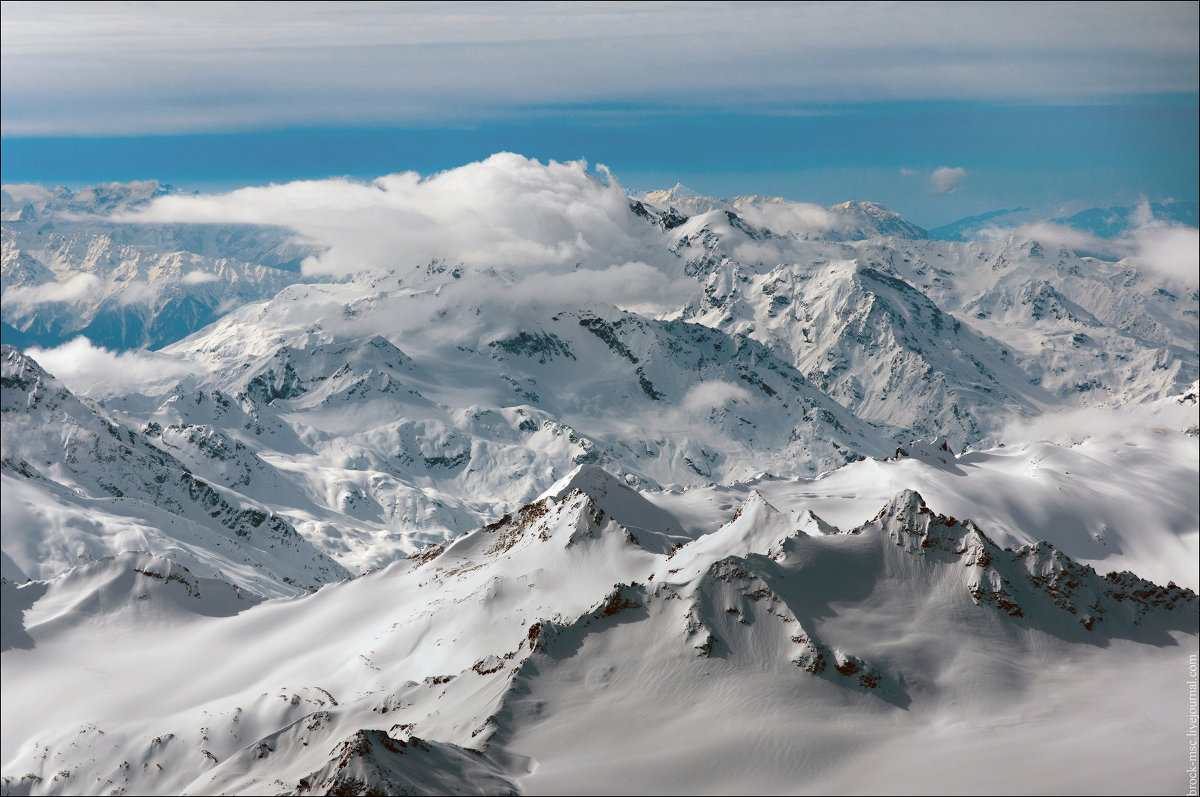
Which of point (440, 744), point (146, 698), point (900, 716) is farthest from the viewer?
point (146, 698)

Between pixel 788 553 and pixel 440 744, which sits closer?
pixel 440 744

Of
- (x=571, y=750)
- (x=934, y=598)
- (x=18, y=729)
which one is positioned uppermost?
(x=934, y=598)

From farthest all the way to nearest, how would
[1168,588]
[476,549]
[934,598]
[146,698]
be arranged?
[476,549] < [146,698] < [1168,588] < [934,598]

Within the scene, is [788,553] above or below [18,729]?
above

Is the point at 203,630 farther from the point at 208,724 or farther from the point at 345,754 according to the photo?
the point at 345,754

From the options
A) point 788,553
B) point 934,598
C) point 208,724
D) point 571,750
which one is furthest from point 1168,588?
point 208,724

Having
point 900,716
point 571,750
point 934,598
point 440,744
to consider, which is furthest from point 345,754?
point 934,598
